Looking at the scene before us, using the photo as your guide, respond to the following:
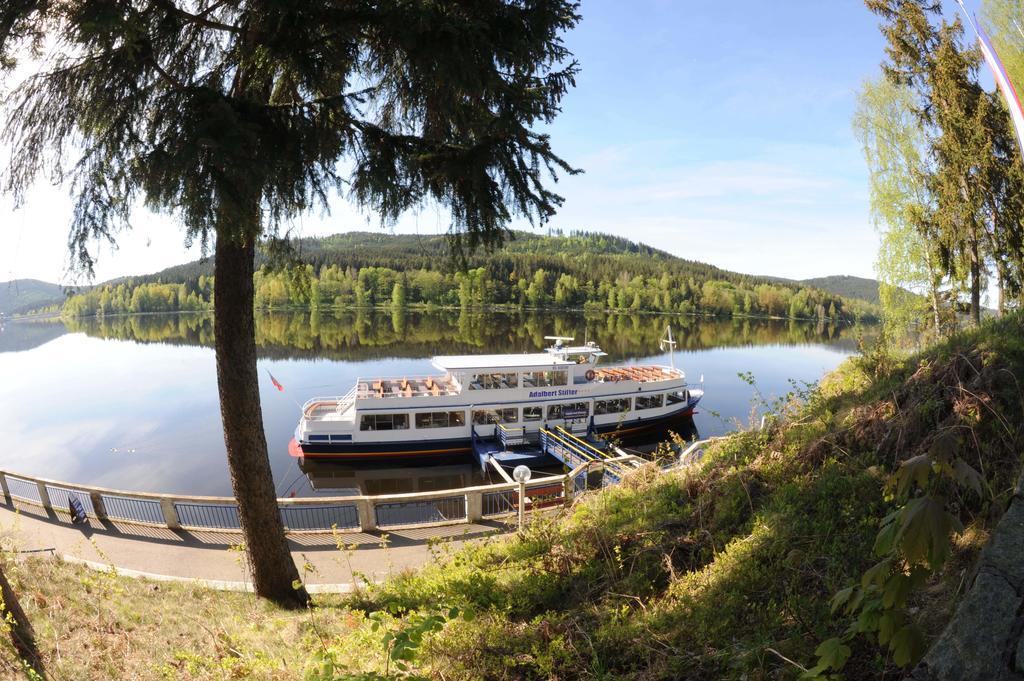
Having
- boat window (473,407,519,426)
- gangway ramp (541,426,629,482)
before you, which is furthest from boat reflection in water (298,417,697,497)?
boat window (473,407,519,426)

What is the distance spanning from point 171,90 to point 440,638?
5601mm

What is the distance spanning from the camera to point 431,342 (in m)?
66.8

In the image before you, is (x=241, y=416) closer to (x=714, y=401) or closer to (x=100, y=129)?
(x=100, y=129)

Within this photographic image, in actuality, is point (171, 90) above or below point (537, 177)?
above

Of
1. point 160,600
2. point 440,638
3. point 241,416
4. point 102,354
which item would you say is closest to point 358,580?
point 160,600

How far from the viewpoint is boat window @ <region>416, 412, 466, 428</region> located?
24047mm

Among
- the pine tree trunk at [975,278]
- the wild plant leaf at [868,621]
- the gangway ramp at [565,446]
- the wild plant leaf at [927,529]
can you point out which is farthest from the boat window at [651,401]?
the wild plant leaf at [927,529]

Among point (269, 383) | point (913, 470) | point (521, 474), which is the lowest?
point (269, 383)

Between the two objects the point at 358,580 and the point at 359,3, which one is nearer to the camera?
the point at 359,3

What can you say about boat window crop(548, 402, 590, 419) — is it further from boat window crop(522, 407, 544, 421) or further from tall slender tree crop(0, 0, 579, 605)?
tall slender tree crop(0, 0, 579, 605)

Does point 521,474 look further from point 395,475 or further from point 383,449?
point 383,449

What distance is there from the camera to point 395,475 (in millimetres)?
22812

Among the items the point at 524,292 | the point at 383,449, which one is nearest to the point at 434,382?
the point at 383,449

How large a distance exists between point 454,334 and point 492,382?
50932 millimetres
